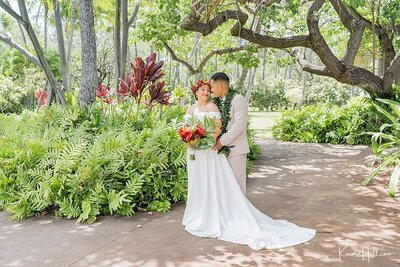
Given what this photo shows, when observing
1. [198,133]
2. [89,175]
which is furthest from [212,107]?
[89,175]

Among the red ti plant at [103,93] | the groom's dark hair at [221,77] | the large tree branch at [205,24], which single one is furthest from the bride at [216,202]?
the large tree branch at [205,24]

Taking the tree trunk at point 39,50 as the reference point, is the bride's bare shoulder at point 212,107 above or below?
below

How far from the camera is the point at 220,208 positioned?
13.8 feet

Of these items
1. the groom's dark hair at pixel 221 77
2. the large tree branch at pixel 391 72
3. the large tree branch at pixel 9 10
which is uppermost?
the large tree branch at pixel 9 10

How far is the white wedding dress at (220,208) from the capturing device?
3976 millimetres

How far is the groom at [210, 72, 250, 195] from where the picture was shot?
4039 mm

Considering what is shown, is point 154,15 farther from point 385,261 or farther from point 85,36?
point 385,261

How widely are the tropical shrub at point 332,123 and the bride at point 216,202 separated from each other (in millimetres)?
7961

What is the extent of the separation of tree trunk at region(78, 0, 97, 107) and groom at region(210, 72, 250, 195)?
3.90 metres

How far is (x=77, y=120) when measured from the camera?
6.58 m

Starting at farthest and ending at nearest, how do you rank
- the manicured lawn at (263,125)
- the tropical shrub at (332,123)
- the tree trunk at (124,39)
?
the manicured lawn at (263,125), the tropical shrub at (332,123), the tree trunk at (124,39)

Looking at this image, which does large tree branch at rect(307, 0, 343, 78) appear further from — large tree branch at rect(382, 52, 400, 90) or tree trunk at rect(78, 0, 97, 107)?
tree trunk at rect(78, 0, 97, 107)

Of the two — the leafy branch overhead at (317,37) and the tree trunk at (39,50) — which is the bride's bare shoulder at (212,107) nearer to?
the leafy branch overhead at (317,37)

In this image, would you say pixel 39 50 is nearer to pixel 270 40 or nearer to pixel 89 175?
pixel 89 175
